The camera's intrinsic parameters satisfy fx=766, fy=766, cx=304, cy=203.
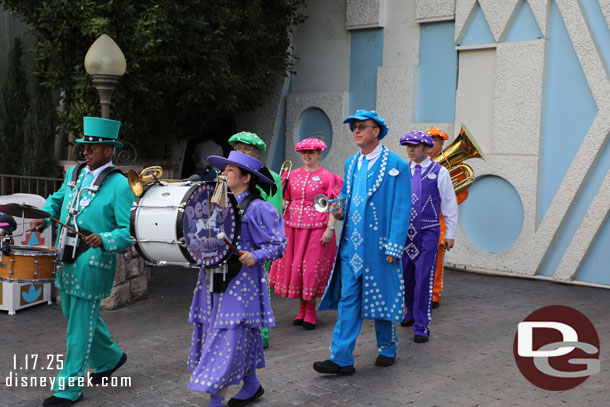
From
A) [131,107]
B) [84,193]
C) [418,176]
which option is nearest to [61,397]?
[84,193]

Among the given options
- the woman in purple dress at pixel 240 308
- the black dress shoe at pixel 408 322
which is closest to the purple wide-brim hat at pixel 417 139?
the black dress shoe at pixel 408 322

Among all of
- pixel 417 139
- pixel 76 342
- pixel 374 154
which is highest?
pixel 417 139

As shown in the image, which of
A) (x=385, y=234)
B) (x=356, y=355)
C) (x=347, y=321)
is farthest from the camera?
(x=356, y=355)

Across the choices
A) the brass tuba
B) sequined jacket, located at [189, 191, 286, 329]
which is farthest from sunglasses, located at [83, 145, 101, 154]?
the brass tuba

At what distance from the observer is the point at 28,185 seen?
10.8m

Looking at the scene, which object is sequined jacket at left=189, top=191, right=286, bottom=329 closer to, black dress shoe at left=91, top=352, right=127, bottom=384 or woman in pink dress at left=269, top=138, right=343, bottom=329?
black dress shoe at left=91, top=352, right=127, bottom=384

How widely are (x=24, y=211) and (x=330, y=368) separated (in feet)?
8.05

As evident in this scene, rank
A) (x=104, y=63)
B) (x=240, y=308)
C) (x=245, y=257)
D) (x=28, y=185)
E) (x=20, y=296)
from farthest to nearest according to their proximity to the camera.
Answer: (x=28, y=185) → (x=104, y=63) → (x=20, y=296) → (x=240, y=308) → (x=245, y=257)

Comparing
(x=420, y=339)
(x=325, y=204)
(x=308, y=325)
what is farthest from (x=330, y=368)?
(x=308, y=325)

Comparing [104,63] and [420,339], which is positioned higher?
[104,63]

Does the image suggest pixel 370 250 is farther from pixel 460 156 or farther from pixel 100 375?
pixel 460 156

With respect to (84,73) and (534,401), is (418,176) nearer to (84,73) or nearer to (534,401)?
(534,401)

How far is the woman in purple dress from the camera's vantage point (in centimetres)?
470

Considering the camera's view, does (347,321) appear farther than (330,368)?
Yes
